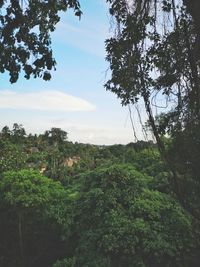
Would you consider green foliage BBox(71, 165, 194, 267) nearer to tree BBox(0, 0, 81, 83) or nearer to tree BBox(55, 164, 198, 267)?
tree BBox(55, 164, 198, 267)

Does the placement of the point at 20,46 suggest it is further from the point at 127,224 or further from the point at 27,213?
the point at 27,213

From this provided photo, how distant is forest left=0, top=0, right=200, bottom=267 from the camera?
200 inches

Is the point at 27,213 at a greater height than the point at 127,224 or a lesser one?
greater

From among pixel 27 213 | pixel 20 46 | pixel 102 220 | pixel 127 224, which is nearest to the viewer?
pixel 20 46

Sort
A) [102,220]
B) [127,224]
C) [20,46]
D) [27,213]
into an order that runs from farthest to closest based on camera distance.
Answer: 1. [27,213]
2. [102,220]
3. [127,224]
4. [20,46]

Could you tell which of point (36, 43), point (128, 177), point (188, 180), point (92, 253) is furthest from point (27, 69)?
point (128, 177)

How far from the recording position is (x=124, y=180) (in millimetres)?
16469

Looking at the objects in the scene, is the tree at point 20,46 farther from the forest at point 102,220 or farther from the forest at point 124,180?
the forest at point 102,220

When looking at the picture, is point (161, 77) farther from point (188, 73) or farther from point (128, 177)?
point (128, 177)

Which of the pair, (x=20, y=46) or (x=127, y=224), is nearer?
(x=20, y=46)

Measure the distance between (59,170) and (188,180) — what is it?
2694 centimetres

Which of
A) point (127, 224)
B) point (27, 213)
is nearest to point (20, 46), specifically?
point (127, 224)

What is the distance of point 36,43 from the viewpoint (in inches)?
190

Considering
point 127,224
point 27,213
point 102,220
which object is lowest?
point 127,224
